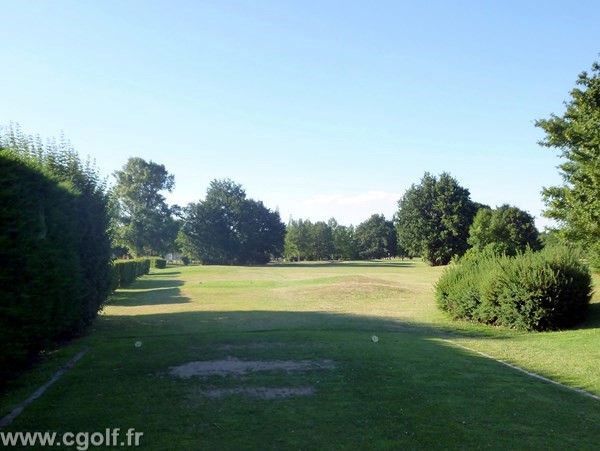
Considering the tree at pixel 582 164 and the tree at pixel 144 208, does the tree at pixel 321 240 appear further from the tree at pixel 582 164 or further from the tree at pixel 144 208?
the tree at pixel 582 164

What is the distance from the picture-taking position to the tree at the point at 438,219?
67.4 meters

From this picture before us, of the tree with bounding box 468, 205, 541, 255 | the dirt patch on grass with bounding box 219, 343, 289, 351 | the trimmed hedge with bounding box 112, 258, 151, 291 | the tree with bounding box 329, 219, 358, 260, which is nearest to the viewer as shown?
the dirt patch on grass with bounding box 219, 343, 289, 351

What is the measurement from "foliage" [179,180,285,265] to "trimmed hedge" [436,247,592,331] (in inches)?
2686

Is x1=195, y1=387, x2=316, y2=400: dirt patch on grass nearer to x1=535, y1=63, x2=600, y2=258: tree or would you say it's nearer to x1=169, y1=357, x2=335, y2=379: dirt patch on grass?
x1=169, y1=357, x2=335, y2=379: dirt patch on grass

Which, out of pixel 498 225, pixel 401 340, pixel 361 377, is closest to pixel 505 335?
pixel 401 340

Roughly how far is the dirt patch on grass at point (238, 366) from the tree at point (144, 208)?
79.2 metres

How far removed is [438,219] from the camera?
69.4 m

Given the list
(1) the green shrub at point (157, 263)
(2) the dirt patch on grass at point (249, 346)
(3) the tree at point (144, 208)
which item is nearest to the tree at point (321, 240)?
(3) the tree at point (144, 208)

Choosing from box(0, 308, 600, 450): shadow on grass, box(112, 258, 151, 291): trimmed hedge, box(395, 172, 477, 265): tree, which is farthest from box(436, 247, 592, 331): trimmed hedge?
box(395, 172, 477, 265): tree

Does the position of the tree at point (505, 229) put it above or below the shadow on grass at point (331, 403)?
above

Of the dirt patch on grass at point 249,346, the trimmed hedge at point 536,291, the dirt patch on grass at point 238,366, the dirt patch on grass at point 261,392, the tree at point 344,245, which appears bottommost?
the dirt patch on grass at point 249,346

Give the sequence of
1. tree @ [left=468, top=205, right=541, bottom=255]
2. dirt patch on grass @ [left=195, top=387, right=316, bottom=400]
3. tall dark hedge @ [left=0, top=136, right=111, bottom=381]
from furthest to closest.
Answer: tree @ [left=468, top=205, right=541, bottom=255] → tall dark hedge @ [left=0, top=136, right=111, bottom=381] → dirt patch on grass @ [left=195, top=387, right=316, bottom=400]

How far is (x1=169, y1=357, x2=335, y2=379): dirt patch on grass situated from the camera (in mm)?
8977

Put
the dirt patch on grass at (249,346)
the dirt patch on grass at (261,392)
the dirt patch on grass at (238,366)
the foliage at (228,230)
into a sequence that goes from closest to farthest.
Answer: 1. the dirt patch on grass at (261,392)
2. the dirt patch on grass at (238,366)
3. the dirt patch on grass at (249,346)
4. the foliage at (228,230)
